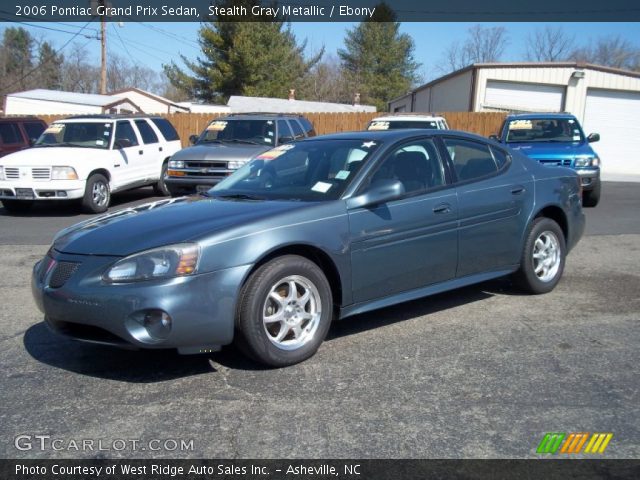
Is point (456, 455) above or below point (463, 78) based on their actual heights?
below

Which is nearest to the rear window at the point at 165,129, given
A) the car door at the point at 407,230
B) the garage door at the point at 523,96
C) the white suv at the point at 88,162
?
the white suv at the point at 88,162

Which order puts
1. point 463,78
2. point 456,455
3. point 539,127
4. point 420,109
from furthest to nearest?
point 420,109, point 463,78, point 539,127, point 456,455

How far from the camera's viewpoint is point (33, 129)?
49.8 feet

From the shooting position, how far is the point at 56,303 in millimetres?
3916

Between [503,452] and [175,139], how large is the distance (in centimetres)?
1280

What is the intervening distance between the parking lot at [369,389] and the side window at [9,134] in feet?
33.2

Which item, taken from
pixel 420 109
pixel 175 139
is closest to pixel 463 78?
pixel 420 109

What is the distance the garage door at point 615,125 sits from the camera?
23469mm

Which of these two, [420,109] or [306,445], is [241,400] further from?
[420,109]

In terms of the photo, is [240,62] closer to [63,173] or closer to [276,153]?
[63,173]

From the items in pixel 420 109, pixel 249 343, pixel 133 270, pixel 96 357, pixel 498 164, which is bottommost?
pixel 96 357

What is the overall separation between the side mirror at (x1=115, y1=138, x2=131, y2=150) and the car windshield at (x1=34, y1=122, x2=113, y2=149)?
6.7 inches

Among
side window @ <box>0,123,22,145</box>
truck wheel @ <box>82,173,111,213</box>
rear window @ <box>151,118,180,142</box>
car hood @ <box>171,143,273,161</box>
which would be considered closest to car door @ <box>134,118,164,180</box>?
rear window @ <box>151,118,180,142</box>

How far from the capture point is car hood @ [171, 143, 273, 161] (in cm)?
1144
